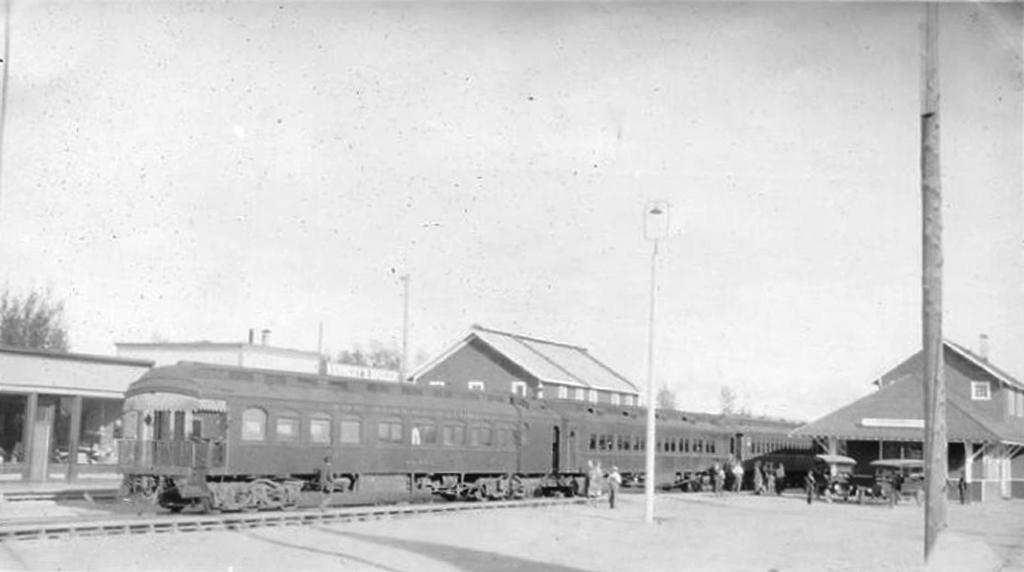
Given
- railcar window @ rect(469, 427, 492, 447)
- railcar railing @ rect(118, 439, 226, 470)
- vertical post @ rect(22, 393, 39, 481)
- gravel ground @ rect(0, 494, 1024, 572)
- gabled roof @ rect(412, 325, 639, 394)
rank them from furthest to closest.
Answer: gabled roof @ rect(412, 325, 639, 394) < vertical post @ rect(22, 393, 39, 481) < railcar window @ rect(469, 427, 492, 447) < railcar railing @ rect(118, 439, 226, 470) < gravel ground @ rect(0, 494, 1024, 572)

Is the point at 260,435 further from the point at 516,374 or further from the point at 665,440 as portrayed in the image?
the point at 516,374

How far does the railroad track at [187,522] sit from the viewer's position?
18.1 m

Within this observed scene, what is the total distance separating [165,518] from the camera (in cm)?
2062

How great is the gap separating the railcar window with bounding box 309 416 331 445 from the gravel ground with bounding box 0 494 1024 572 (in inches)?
125

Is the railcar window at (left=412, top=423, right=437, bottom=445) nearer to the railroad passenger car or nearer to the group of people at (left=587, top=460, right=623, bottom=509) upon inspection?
the railroad passenger car

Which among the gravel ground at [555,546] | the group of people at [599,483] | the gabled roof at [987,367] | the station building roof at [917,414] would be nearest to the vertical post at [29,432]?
the gravel ground at [555,546]

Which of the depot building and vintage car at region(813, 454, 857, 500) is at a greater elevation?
the depot building

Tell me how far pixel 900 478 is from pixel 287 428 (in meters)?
22.7

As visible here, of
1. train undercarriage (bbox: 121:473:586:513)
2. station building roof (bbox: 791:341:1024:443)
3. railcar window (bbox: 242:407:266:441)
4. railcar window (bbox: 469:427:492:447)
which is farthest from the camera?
station building roof (bbox: 791:341:1024:443)

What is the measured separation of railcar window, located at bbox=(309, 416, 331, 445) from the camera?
25203 millimetres

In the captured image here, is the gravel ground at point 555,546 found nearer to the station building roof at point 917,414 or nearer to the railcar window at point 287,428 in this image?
the railcar window at point 287,428

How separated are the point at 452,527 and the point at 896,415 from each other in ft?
77.7

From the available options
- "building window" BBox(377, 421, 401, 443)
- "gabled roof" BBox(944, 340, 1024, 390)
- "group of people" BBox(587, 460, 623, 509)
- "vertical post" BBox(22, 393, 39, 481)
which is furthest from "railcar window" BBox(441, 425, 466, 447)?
"gabled roof" BBox(944, 340, 1024, 390)

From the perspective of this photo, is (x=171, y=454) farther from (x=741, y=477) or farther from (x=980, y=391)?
(x=980, y=391)
